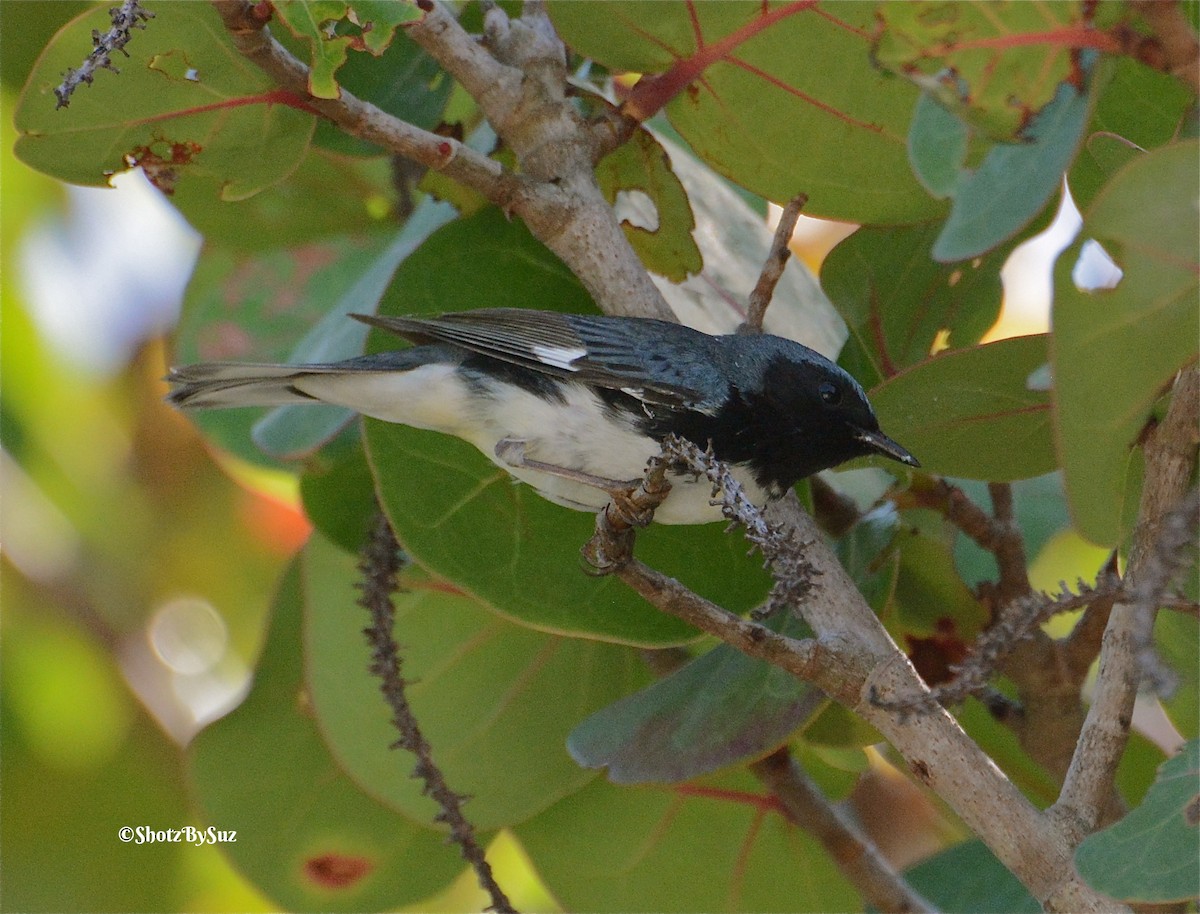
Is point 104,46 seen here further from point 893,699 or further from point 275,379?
point 893,699

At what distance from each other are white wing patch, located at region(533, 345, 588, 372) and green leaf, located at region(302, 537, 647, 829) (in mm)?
496

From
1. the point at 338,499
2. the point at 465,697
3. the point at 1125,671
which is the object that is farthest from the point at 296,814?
the point at 1125,671

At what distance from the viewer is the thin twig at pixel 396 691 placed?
→ 1.85 m

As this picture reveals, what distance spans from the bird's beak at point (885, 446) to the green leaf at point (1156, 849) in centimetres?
73

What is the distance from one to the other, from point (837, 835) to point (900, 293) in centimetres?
100

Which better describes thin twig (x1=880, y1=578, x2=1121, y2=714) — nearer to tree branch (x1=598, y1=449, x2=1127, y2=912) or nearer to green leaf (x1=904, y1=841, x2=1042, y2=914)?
tree branch (x1=598, y1=449, x2=1127, y2=912)

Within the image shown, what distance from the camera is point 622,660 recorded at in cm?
241

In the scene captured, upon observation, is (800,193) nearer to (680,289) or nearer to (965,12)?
(680,289)

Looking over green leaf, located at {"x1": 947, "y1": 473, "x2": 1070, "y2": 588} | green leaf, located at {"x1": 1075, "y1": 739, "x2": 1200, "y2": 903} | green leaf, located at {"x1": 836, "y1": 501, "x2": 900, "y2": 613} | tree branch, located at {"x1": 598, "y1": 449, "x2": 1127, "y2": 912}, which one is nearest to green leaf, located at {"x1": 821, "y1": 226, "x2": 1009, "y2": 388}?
green leaf, located at {"x1": 836, "y1": 501, "x2": 900, "y2": 613}

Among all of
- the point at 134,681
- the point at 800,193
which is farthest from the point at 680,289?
the point at 134,681

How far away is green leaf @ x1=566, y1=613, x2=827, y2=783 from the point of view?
1.86 meters

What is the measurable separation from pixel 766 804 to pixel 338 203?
6.00ft

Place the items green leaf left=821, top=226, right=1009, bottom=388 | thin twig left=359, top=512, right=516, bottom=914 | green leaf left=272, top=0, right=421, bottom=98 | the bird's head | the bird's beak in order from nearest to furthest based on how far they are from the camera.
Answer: green leaf left=272, top=0, right=421, bottom=98, thin twig left=359, top=512, right=516, bottom=914, the bird's beak, green leaf left=821, top=226, right=1009, bottom=388, the bird's head

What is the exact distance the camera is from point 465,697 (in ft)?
7.65
